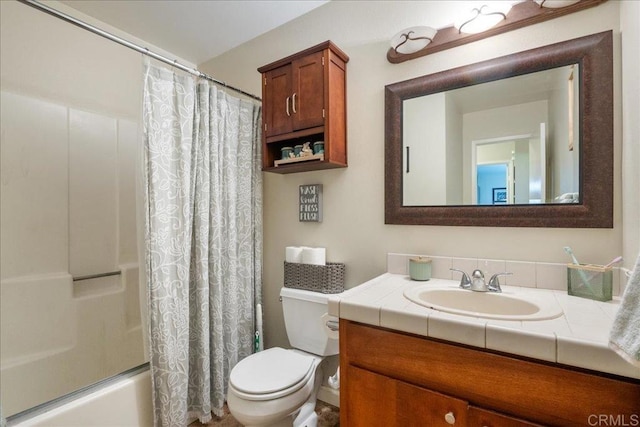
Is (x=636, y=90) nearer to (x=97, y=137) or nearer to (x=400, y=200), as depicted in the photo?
(x=400, y=200)

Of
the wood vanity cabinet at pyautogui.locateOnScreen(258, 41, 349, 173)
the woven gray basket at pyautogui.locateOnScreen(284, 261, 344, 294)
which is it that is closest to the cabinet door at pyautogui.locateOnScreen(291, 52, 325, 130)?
the wood vanity cabinet at pyautogui.locateOnScreen(258, 41, 349, 173)

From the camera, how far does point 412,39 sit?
4.69ft

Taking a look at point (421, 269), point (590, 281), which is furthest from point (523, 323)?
point (421, 269)

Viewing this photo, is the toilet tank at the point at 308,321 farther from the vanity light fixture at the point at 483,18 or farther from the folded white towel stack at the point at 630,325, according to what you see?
the vanity light fixture at the point at 483,18

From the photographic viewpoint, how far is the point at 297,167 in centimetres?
177

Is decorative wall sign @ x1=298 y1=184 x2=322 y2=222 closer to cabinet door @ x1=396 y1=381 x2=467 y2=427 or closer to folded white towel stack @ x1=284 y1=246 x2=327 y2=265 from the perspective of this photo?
folded white towel stack @ x1=284 y1=246 x2=327 y2=265

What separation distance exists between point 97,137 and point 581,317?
9.09 feet

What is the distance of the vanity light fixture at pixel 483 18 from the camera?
125 centimetres

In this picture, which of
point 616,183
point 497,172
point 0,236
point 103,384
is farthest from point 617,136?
point 0,236

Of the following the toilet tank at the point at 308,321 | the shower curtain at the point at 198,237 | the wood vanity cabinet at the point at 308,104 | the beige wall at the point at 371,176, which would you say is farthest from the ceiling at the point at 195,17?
the toilet tank at the point at 308,321

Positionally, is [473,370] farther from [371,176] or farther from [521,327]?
[371,176]

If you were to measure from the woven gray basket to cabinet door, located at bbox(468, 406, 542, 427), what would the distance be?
89 cm

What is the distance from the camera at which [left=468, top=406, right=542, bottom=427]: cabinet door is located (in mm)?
769

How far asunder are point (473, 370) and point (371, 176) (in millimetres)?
1074
